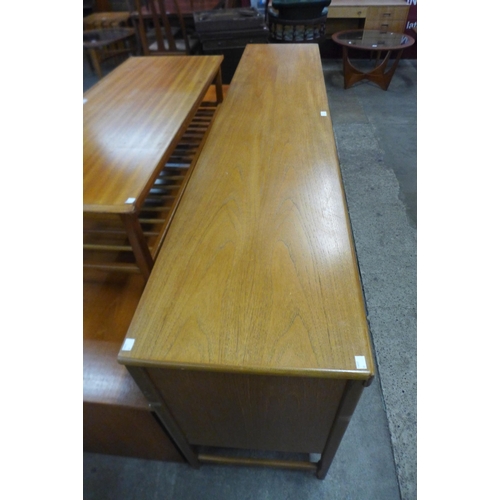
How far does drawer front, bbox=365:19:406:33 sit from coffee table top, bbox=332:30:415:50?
22 centimetres

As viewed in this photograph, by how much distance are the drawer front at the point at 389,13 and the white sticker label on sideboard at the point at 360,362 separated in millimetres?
4042

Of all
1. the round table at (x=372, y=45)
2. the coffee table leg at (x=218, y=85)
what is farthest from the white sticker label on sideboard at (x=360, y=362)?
the round table at (x=372, y=45)

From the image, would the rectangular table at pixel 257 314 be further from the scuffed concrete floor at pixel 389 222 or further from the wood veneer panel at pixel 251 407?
the scuffed concrete floor at pixel 389 222

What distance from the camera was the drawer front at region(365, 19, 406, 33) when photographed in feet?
11.3

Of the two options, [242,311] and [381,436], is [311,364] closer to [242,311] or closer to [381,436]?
[242,311]

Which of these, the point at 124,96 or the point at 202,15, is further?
the point at 202,15

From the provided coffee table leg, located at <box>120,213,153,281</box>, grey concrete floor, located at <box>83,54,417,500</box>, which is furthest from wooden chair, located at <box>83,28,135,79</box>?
coffee table leg, located at <box>120,213,153,281</box>

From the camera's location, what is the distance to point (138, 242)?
98 centimetres

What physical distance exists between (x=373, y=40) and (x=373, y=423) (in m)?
3.43

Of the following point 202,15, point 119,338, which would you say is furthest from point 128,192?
point 202,15

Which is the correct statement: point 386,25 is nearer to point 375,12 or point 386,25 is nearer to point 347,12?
point 375,12

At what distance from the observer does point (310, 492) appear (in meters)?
1.06

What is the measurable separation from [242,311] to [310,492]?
79 cm

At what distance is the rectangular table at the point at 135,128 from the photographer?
930 mm
